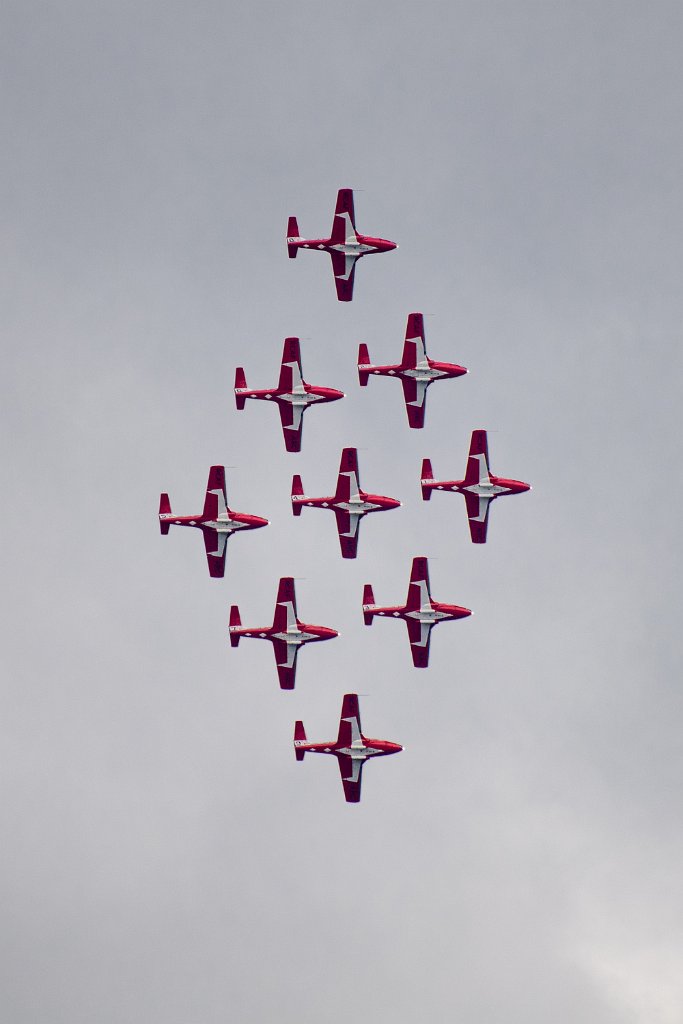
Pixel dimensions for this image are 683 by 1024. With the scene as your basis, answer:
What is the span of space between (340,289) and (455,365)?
10.9m

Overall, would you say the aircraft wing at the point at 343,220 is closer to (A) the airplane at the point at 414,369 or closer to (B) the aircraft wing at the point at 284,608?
(A) the airplane at the point at 414,369

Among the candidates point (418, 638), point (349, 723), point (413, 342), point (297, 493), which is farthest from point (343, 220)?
point (349, 723)

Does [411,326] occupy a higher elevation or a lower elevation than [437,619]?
higher

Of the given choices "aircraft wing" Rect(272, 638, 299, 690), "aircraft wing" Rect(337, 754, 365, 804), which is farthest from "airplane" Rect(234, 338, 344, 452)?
"aircraft wing" Rect(337, 754, 365, 804)

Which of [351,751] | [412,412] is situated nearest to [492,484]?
[412,412]

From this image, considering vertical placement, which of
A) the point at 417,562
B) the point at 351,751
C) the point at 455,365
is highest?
the point at 455,365

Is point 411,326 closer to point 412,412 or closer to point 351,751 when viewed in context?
point 412,412

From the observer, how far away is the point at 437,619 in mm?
193500

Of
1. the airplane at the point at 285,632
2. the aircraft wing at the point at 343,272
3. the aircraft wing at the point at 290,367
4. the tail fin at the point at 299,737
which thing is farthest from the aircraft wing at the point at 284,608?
the aircraft wing at the point at 343,272

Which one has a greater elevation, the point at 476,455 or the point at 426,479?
the point at 476,455

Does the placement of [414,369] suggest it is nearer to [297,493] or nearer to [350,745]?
[297,493]

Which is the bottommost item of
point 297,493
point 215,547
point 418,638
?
point 418,638

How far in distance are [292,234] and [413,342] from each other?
12436 millimetres

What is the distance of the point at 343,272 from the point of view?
187000 mm
